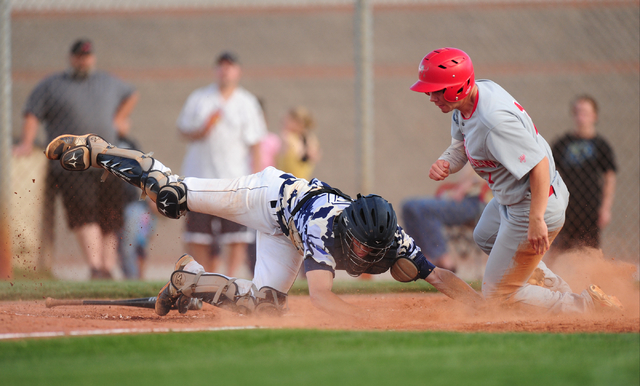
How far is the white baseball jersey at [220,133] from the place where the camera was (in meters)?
7.58

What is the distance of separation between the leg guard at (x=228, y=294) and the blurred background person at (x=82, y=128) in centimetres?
300

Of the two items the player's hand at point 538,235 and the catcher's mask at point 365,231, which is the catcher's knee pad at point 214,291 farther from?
the player's hand at point 538,235

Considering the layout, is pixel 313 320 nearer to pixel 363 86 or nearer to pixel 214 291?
pixel 214 291

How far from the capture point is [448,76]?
4273 millimetres

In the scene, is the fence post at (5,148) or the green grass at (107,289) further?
the fence post at (5,148)

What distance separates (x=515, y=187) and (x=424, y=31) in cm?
758

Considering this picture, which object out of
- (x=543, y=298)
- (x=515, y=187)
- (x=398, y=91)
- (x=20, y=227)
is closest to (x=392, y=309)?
(x=543, y=298)

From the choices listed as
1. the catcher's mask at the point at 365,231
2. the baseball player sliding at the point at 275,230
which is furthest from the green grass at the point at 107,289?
the catcher's mask at the point at 365,231

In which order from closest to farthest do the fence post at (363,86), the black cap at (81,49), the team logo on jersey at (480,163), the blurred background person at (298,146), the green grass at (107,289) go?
the team logo on jersey at (480,163) < the green grass at (107,289) < the fence post at (363,86) < the black cap at (81,49) < the blurred background person at (298,146)

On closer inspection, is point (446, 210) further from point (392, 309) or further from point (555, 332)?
point (555, 332)

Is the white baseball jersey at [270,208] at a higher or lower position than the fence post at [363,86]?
lower

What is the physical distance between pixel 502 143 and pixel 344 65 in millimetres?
8128

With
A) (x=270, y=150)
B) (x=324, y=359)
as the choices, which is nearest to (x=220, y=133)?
(x=270, y=150)

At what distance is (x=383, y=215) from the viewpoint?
4180mm
